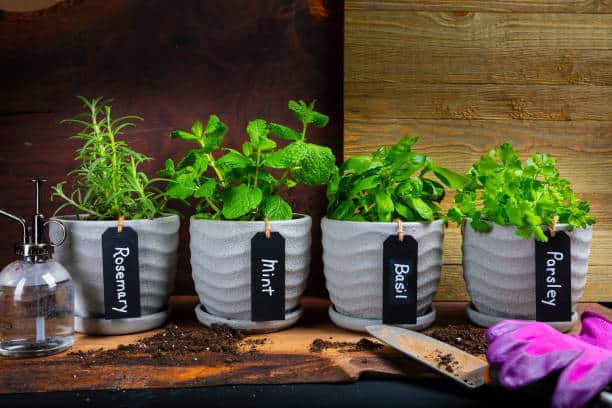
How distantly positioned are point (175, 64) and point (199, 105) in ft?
0.37

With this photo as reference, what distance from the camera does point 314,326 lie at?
3.79ft

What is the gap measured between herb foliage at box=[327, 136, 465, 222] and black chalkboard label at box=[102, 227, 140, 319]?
391 millimetres

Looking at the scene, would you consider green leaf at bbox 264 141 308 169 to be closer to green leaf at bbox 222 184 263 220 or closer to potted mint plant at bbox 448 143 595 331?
green leaf at bbox 222 184 263 220

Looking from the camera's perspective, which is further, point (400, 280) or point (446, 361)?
point (400, 280)

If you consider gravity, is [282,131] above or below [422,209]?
above

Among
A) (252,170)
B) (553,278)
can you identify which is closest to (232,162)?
(252,170)

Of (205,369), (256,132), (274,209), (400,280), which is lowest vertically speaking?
(205,369)

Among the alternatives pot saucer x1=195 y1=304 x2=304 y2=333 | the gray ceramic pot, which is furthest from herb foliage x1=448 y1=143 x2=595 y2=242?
the gray ceramic pot

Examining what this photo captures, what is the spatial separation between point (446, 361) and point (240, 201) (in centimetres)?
45

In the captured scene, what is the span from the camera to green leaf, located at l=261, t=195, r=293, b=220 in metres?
1.08

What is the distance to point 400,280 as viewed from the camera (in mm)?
1060

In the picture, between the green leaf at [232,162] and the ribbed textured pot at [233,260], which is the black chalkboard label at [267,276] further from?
the green leaf at [232,162]

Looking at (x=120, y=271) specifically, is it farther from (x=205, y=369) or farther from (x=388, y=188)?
(x=388, y=188)

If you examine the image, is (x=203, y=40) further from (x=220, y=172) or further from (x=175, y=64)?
(x=220, y=172)
